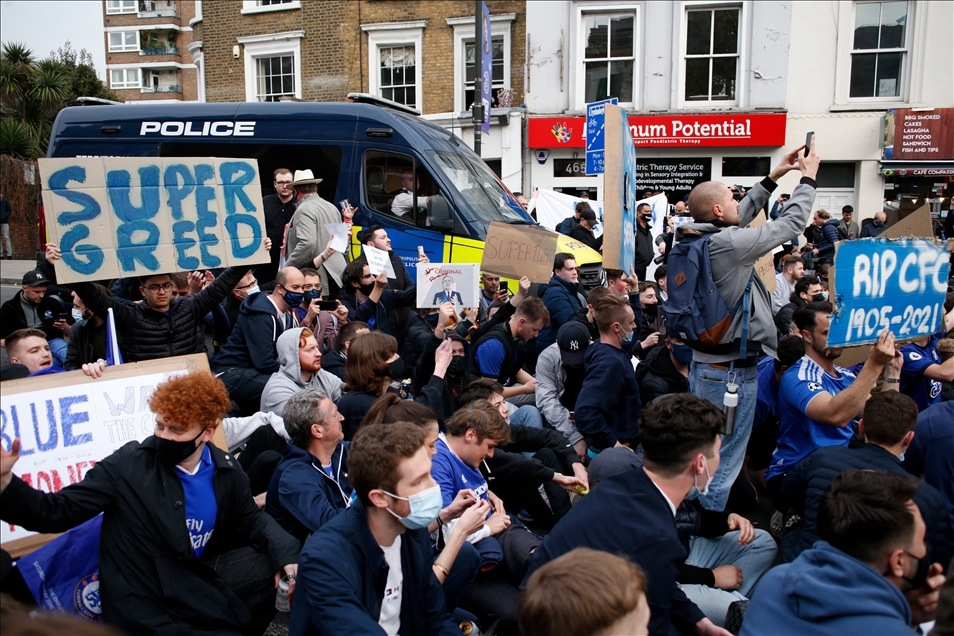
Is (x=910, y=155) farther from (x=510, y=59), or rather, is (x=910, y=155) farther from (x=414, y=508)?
(x=414, y=508)

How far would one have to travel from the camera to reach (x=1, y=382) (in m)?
3.39

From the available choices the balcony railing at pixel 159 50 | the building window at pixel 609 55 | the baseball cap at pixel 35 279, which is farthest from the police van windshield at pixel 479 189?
the balcony railing at pixel 159 50

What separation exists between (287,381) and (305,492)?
1.32 m

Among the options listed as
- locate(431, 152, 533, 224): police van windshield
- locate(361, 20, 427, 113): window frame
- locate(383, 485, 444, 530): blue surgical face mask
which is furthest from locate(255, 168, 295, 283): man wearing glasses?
locate(361, 20, 427, 113): window frame

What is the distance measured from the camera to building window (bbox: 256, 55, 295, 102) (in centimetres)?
2072

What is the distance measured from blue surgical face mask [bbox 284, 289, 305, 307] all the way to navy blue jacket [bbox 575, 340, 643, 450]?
7.42 feet

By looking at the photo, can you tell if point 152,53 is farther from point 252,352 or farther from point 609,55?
point 252,352

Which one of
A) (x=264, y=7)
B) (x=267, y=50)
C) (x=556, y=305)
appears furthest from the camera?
(x=267, y=50)

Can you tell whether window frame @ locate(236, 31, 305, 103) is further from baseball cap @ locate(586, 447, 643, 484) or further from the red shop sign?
baseball cap @ locate(586, 447, 643, 484)

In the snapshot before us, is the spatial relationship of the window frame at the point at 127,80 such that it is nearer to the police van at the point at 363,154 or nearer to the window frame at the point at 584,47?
the window frame at the point at 584,47

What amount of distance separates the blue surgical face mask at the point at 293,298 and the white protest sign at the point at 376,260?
3.29 ft

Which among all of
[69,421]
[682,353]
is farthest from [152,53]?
[69,421]

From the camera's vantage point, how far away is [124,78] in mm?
60062

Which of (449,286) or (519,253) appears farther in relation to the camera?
(519,253)
